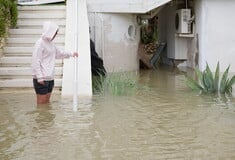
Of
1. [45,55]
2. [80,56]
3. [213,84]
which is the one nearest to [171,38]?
[80,56]

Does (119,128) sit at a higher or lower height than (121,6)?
lower

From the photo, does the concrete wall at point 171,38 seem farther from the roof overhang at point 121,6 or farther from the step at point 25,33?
the step at point 25,33

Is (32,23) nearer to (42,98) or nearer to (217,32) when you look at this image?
(42,98)

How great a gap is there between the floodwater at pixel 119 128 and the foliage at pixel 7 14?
1936 mm

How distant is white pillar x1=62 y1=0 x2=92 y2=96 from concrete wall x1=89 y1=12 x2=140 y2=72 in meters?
1.98

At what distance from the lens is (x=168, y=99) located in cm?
1007

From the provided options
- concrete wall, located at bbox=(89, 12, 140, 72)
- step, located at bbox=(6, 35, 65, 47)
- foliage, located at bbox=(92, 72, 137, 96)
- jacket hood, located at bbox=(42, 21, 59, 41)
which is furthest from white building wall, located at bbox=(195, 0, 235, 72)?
jacket hood, located at bbox=(42, 21, 59, 41)

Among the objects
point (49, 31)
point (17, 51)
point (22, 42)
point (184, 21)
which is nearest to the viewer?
point (49, 31)

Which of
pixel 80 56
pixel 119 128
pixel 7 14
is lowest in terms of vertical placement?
pixel 119 128

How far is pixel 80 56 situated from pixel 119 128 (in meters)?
4.57

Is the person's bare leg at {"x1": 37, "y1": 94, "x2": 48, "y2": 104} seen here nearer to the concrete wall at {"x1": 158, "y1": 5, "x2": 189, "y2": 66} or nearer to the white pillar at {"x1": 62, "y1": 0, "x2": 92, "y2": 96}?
the white pillar at {"x1": 62, "y1": 0, "x2": 92, "y2": 96}

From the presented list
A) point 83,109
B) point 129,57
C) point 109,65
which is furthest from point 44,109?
point 129,57

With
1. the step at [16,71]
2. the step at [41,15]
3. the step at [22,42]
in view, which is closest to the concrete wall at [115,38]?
the step at [41,15]

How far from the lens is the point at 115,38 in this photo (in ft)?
53.0
